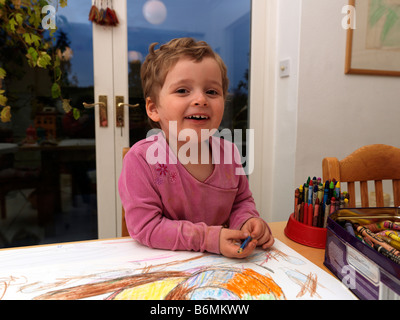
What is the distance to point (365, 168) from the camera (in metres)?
0.99

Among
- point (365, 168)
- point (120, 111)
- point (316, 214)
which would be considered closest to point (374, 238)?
point (316, 214)

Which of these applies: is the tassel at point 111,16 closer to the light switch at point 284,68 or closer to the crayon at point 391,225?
the light switch at point 284,68

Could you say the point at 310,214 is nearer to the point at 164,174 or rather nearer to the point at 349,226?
the point at 349,226

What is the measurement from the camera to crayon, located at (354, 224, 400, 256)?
475 millimetres

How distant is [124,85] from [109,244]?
4.05ft

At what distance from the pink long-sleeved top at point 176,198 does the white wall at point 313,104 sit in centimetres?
107

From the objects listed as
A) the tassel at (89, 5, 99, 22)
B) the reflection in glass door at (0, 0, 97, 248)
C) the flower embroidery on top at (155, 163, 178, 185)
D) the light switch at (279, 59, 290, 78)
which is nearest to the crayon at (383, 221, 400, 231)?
the flower embroidery on top at (155, 163, 178, 185)

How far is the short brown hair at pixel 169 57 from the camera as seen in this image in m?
0.68

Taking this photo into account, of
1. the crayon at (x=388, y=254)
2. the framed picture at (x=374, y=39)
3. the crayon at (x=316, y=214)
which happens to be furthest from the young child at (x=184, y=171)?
the framed picture at (x=374, y=39)

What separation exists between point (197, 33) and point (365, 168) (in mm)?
1265

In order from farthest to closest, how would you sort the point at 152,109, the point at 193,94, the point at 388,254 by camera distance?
the point at 152,109, the point at 193,94, the point at 388,254

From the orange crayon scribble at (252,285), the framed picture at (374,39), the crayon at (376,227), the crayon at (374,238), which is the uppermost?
the framed picture at (374,39)

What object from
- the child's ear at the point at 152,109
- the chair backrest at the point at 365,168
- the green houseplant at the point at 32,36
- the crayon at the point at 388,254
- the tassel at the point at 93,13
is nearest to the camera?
the crayon at the point at 388,254
